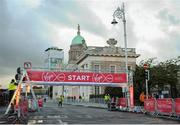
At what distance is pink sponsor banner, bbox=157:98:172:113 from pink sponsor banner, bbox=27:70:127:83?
10155 millimetres

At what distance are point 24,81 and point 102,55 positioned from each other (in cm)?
6469

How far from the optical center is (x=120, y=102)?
39594 mm

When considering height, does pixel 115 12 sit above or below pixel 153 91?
above

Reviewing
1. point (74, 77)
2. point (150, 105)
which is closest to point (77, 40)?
point (74, 77)

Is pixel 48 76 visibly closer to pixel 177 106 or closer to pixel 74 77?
pixel 74 77

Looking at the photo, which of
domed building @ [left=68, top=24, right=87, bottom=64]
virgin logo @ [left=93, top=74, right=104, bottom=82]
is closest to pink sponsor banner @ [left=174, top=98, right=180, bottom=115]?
virgin logo @ [left=93, top=74, right=104, bottom=82]

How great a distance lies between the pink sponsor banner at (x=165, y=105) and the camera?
2492 centimetres

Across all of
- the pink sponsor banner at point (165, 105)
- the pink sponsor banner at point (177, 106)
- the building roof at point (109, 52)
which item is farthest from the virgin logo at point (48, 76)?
the building roof at point (109, 52)

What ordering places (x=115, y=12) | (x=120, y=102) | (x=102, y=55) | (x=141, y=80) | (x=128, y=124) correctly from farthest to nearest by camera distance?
(x=102, y=55), (x=141, y=80), (x=120, y=102), (x=115, y=12), (x=128, y=124)

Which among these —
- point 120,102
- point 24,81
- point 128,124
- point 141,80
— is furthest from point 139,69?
point 128,124

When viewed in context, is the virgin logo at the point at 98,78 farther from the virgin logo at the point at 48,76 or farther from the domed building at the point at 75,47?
the domed building at the point at 75,47

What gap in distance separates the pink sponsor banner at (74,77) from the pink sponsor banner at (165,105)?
1015cm

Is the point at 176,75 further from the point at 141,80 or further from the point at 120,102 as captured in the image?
the point at 120,102

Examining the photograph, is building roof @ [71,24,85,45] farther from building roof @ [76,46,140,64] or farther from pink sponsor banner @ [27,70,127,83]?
pink sponsor banner @ [27,70,127,83]
